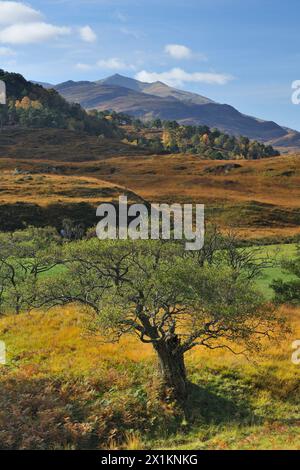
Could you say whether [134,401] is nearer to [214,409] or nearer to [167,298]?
[214,409]

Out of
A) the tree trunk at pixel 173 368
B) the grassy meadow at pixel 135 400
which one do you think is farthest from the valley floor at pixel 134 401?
the tree trunk at pixel 173 368

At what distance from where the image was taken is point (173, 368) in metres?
21.1

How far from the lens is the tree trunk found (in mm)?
20953

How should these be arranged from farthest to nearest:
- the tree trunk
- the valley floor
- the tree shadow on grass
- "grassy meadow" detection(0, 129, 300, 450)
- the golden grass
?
1. the golden grass
2. the tree trunk
3. the tree shadow on grass
4. "grassy meadow" detection(0, 129, 300, 450)
5. the valley floor

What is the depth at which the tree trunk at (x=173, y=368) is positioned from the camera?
20953 mm

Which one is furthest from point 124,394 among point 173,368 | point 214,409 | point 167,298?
point 167,298

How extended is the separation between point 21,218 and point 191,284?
73.2 metres

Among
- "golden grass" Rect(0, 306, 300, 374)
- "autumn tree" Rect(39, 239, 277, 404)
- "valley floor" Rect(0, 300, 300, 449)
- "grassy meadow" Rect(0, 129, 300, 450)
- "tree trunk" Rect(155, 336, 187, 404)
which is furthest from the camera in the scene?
"golden grass" Rect(0, 306, 300, 374)

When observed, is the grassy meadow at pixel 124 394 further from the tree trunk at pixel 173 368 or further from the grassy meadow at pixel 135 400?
the tree trunk at pixel 173 368

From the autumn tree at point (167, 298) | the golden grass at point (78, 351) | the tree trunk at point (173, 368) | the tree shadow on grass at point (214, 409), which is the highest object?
the autumn tree at point (167, 298)

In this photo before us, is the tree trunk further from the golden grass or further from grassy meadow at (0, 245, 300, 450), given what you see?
the golden grass

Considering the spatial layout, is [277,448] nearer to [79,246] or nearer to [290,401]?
[290,401]

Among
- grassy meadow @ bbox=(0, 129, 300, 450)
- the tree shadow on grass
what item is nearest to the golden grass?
grassy meadow @ bbox=(0, 129, 300, 450)
